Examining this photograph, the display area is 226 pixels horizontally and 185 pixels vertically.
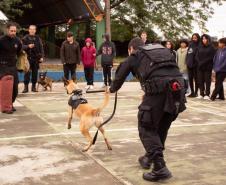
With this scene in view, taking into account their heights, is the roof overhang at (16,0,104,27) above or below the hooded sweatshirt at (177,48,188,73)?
above

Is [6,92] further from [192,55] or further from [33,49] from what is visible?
[192,55]

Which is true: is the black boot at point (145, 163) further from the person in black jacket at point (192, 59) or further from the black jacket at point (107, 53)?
the black jacket at point (107, 53)

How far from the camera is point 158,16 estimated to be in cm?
2852

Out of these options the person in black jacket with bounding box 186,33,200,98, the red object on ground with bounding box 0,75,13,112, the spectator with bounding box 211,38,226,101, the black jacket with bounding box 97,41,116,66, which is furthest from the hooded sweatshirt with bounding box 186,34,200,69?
the red object on ground with bounding box 0,75,13,112

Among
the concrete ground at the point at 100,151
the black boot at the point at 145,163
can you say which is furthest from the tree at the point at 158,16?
the black boot at the point at 145,163

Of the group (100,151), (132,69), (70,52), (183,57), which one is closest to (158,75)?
(132,69)

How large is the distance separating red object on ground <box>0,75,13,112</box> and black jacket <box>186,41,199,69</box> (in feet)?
16.2

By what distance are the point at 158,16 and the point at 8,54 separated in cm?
2013

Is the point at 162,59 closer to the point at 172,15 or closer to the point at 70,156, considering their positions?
the point at 70,156

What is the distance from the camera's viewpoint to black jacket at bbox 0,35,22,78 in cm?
925

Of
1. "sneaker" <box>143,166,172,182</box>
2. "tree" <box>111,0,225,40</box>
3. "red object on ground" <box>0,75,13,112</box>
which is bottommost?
"sneaker" <box>143,166,172,182</box>

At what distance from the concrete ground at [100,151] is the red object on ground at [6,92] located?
259mm

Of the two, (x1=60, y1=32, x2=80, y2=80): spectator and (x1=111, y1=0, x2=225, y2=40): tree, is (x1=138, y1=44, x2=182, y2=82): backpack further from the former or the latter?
(x1=111, y1=0, x2=225, y2=40): tree

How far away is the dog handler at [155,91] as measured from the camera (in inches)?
190
